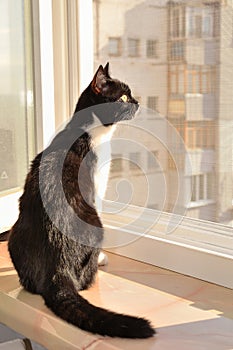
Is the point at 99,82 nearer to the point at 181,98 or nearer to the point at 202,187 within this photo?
the point at 181,98

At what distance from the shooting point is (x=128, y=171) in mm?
1391

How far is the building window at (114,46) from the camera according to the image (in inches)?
53.3

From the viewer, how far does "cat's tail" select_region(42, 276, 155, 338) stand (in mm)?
944

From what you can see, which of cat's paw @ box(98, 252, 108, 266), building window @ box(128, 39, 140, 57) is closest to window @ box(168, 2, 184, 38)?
building window @ box(128, 39, 140, 57)

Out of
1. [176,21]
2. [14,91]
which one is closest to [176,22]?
[176,21]

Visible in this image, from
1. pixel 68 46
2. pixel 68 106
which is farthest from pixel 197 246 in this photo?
pixel 68 46

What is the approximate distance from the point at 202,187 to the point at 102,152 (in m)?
0.26

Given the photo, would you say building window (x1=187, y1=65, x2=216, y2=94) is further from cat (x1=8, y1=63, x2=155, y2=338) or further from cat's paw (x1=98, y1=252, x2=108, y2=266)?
cat's paw (x1=98, y1=252, x2=108, y2=266)

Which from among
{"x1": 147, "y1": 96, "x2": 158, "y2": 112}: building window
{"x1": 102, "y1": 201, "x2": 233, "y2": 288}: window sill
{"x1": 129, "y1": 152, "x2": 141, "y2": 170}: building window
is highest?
{"x1": 147, "y1": 96, "x2": 158, "y2": 112}: building window

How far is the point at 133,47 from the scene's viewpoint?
1.31 meters

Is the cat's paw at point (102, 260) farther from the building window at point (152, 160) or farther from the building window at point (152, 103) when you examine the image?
the building window at point (152, 103)

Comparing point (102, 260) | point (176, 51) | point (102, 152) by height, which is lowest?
point (102, 260)

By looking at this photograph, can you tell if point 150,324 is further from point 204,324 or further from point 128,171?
point 128,171

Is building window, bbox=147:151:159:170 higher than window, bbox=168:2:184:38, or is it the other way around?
window, bbox=168:2:184:38
